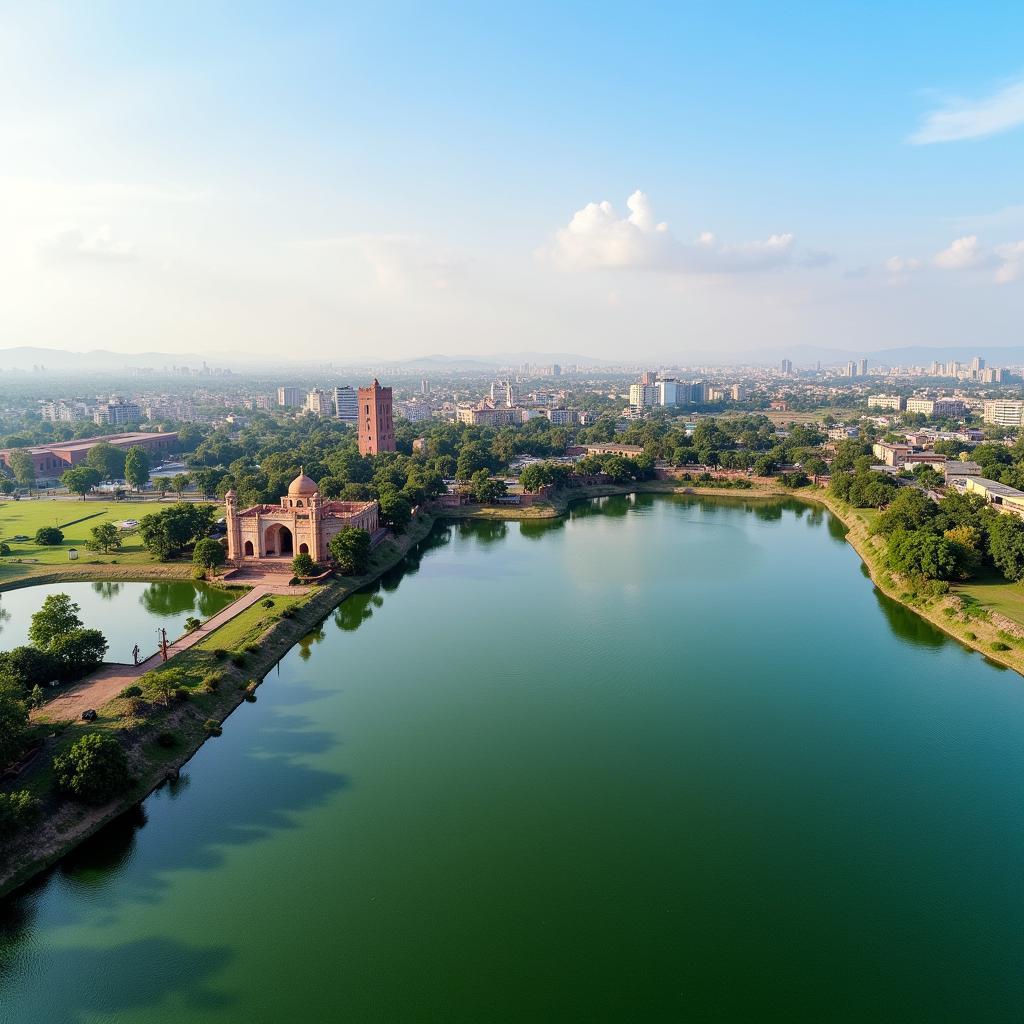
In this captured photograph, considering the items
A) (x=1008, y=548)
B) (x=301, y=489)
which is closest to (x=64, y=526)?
(x=301, y=489)

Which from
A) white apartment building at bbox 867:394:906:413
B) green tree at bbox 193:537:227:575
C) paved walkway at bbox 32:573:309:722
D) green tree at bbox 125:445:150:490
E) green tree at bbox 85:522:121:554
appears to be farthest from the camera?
white apartment building at bbox 867:394:906:413

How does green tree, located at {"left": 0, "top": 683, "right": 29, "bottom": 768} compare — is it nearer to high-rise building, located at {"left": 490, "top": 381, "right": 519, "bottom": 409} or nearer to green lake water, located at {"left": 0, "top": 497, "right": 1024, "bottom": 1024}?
green lake water, located at {"left": 0, "top": 497, "right": 1024, "bottom": 1024}

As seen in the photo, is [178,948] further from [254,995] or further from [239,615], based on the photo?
[239,615]

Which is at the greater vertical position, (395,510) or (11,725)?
(395,510)

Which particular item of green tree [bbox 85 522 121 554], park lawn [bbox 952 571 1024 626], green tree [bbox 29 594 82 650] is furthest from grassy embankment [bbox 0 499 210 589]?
park lawn [bbox 952 571 1024 626]

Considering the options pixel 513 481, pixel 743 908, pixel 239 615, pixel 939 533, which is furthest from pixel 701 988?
pixel 513 481

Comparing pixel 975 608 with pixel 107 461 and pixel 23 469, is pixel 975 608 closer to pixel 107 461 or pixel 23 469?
pixel 107 461
